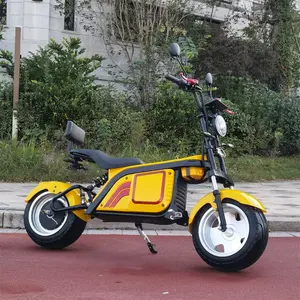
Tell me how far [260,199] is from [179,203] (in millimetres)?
4436

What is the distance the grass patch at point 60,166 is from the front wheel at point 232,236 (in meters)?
4.55

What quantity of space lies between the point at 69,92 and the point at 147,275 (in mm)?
8659

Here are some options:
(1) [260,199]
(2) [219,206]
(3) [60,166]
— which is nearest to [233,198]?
(2) [219,206]

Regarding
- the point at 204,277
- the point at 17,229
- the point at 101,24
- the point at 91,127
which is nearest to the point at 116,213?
the point at 204,277

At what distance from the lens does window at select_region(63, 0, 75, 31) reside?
18.0 metres

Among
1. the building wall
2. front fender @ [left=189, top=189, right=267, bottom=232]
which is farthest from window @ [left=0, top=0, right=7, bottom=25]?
front fender @ [left=189, top=189, right=267, bottom=232]

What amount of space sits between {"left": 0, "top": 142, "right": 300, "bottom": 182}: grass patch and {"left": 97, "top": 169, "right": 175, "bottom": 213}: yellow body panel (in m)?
3.95

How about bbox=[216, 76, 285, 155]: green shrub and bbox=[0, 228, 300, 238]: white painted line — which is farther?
bbox=[216, 76, 285, 155]: green shrub

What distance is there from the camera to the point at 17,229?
7.02m

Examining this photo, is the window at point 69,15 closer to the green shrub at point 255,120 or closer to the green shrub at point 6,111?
the green shrub at point 6,111

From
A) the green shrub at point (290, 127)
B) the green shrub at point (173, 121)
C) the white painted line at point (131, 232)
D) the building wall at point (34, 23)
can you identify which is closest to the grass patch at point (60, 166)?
the green shrub at point (173, 121)

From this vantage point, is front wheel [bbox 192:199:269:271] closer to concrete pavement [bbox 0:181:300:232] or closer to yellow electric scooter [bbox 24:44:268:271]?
yellow electric scooter [bbox 24:44:268:271]

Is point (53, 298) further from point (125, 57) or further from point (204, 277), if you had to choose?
point (125, 57)

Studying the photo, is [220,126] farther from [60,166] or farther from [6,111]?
[6,111]
